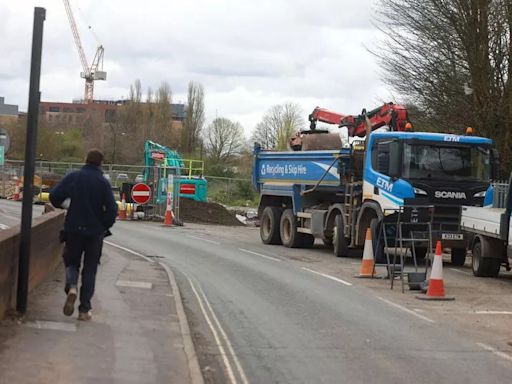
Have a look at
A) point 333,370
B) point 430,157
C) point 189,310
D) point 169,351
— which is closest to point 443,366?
point 333,370

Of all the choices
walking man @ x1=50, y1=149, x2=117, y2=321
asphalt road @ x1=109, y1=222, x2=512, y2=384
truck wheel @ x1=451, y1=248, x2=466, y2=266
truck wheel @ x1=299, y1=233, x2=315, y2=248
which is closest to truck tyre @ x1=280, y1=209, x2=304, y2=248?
truck wheel @ x1=299, y1=233, x2=315, y2=248

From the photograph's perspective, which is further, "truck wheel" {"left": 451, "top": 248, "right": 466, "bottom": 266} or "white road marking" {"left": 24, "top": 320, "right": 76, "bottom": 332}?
"truck wheel" {"left": 451, "top": 248, "right": 466, "bottom": 266}

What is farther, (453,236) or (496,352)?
(453,236)

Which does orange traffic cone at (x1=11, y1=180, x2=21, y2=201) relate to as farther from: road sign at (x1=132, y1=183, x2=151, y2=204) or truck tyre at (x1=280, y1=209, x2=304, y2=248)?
truck tyre at (x1=280, y1=209, x2=304, y2=248)

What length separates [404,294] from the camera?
12.8 m

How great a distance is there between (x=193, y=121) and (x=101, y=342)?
81.7 meters

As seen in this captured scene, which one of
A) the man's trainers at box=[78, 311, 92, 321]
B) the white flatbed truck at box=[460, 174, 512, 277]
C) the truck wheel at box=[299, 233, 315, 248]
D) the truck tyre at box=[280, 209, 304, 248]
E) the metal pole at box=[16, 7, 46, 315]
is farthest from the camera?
the truck wheel at box=[299, 233, 315, 248]

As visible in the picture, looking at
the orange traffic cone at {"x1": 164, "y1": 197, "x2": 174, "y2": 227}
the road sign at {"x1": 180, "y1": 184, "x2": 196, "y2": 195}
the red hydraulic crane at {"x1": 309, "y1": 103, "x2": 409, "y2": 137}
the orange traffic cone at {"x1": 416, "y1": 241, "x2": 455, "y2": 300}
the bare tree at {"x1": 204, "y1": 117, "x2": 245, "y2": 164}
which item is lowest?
the orange traffic cone at {"x1": 416, "y1": 241, "x2": 455, "y2": 300}

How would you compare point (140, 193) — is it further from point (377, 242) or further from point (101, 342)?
point (101, 342)

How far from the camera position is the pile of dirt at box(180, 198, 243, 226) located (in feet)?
114

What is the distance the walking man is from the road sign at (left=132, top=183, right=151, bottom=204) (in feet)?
70.1

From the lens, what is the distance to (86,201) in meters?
8.02

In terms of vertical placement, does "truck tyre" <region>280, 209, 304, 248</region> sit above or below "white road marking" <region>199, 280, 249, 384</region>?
above

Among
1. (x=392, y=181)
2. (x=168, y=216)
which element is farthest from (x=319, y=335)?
(x=168, y=216)
